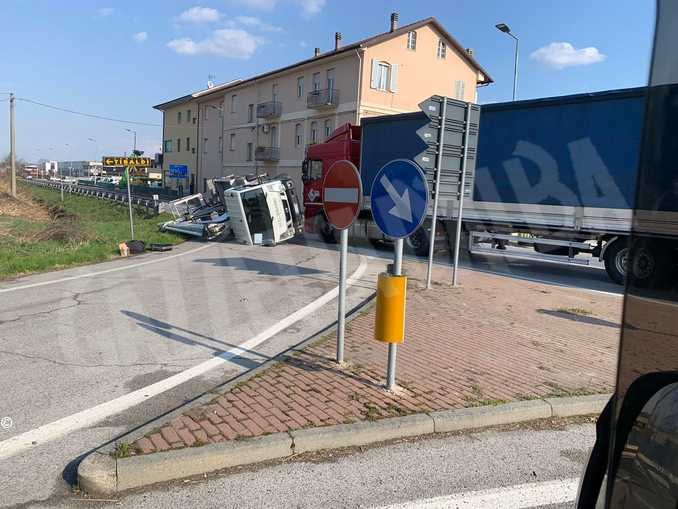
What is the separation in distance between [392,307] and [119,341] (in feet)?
11.9

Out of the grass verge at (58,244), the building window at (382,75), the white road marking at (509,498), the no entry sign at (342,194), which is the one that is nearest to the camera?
the white road marking at (509,498)

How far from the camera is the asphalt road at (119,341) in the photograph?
3879 mm

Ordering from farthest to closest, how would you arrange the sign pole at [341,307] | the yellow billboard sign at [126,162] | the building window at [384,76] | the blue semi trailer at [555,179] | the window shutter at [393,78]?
the window shutter at [393,78], the building window at [384,76], the yellow billboard sign at [126,162], the blue semi trailer at [555,179], the sign pole at [341,307]

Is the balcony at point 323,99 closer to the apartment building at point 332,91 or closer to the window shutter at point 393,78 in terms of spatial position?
the apartment building at point 332,91

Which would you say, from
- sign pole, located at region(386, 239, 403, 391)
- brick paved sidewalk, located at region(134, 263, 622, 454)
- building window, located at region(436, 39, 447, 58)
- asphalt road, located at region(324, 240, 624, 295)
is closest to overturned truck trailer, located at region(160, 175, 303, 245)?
asphalt road, located at region(324, 240, 624, 295)

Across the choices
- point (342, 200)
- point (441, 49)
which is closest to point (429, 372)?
point (342, 200)

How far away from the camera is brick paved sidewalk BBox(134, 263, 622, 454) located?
4.00 m

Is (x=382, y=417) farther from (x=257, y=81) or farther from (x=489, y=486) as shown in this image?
(x=257, y=81)

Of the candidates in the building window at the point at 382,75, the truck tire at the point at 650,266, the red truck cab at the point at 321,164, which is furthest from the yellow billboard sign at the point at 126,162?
the building window at the point at 382,75

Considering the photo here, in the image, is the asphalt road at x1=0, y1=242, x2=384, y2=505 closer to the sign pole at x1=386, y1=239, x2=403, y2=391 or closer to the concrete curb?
the concrete curb

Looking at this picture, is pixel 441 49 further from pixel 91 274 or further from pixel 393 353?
pixel 393 353

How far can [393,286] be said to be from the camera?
4.59m

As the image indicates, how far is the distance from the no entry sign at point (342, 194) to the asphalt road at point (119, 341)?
5.91ft

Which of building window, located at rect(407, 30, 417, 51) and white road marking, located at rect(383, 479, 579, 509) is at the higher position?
building window, located at rect(407, 30, 417, 51)
